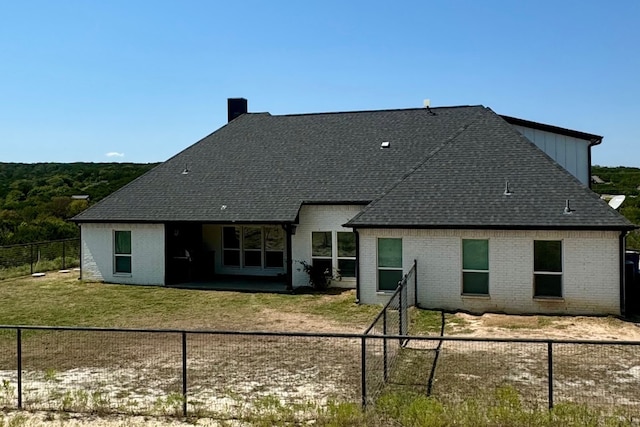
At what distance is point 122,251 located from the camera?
23.6 m

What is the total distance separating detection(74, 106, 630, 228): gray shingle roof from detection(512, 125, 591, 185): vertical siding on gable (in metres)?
2.46

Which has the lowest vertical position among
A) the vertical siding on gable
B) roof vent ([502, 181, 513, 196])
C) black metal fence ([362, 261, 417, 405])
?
black metal fence ([362, 261, 417, 405])

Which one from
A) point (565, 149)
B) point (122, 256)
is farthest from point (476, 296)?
point (122, 256)

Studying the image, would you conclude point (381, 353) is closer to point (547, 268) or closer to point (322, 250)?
point (547, 268)

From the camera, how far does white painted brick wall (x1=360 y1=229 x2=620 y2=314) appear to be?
52.1 ft

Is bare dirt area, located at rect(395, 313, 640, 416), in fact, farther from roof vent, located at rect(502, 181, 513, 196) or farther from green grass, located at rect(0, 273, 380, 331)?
roof vent, located at rect(502, 181, 513, 196)

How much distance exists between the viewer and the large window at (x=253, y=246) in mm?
24234

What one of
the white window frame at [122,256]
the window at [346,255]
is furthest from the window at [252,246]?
the white window frame at [122,256]

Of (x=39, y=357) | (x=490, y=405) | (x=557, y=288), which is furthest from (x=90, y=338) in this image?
(x=557, y=288)

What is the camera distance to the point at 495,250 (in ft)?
55.0

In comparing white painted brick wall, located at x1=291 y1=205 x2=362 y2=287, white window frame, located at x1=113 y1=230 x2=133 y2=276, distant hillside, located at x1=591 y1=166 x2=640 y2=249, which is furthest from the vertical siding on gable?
white window frame, located at x1=113 y1=230 x2=133 y2=276

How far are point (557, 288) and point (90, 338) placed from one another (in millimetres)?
12366

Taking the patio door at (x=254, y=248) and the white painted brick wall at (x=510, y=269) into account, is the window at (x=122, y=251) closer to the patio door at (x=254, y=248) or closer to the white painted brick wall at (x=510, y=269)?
the patio door at (x=254, y=248)

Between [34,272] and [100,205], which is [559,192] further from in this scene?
[34,272]
